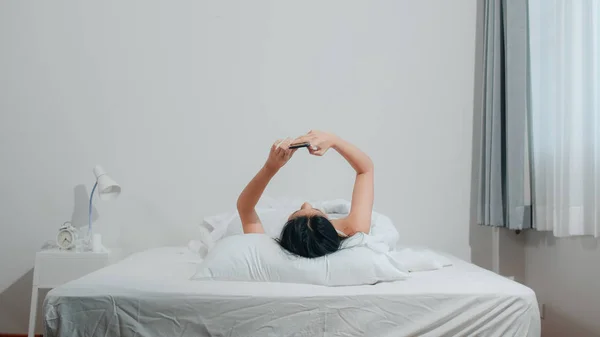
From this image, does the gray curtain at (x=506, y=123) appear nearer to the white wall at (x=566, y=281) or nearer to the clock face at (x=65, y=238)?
the white wall at (x=566, y=281)

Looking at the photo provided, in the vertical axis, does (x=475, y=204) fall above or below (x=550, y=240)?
above

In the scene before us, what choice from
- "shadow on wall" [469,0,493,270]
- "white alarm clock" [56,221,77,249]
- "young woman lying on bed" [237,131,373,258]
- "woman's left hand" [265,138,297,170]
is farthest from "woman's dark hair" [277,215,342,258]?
"shadow on wall" [469,0,493,270]

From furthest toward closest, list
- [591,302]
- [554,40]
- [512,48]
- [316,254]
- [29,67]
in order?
[29,67], [512,48], [554,40], [591,302], [316,254]

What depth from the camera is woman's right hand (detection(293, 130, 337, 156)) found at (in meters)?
2.48

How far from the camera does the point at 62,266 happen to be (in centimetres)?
298

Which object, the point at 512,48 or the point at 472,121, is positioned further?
the point at 472,121

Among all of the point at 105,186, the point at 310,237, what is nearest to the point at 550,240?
→ the point at 310,237

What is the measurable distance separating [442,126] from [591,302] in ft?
4.06

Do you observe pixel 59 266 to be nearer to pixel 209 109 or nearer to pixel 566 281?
pixel 209 109

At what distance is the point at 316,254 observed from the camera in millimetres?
2135

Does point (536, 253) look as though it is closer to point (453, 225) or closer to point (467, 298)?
point (453, 225)

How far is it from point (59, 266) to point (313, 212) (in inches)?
54.9

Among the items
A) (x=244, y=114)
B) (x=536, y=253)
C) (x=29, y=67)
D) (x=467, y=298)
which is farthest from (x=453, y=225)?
(x=29, y=67)

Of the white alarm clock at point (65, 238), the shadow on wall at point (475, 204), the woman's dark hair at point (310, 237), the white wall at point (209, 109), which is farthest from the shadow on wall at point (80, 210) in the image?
the shadow on wall at point (475, 204)
